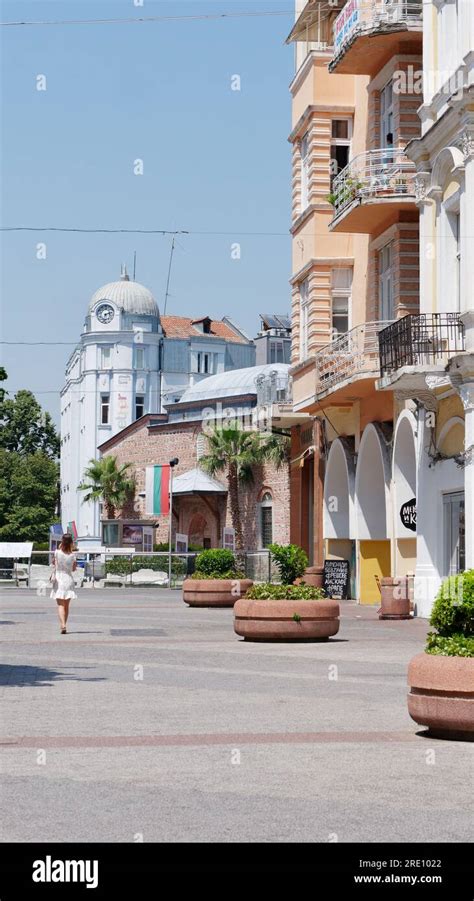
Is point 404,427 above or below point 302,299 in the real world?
below

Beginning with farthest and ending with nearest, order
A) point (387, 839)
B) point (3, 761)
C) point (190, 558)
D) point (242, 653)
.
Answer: point (190, 558)
point (242, 653)
point (3, 761)
point (387, 839)

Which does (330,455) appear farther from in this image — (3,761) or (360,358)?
(3,761)

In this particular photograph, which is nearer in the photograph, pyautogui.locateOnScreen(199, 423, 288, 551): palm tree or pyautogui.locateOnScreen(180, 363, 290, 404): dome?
pyautogui.locateOnScreen(199, 423, 288, 551): palm tree

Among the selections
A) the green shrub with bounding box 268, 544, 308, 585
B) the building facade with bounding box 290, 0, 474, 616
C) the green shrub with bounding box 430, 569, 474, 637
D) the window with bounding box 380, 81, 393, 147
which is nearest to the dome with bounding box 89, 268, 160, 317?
the building facade with bounding box 290, 0, 474, 616

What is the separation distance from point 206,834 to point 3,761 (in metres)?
2.76

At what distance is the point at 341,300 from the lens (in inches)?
1426

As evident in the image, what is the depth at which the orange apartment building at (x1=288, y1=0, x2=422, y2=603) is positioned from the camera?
30250mm

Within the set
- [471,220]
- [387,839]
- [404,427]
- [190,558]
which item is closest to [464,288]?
[471,220]

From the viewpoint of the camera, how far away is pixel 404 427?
98.6 ft

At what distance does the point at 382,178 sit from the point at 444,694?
20955 millimetres

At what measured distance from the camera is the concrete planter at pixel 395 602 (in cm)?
2730

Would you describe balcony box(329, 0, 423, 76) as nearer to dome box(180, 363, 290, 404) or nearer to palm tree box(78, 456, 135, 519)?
dome box(180, 363, 290, 404)

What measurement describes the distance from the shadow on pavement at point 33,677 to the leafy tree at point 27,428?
98624 millimetres

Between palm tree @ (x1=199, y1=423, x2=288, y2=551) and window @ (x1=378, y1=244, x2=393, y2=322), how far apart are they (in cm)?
3405
